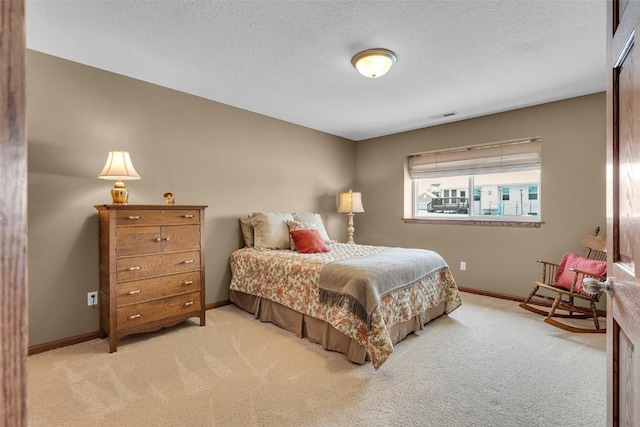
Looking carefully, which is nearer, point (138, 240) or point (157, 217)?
point (138, 240)

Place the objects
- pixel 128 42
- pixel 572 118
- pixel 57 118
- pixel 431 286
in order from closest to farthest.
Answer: pixel 128 42 < pixel 57 118 < pixel 431 286 < pixel 572 118

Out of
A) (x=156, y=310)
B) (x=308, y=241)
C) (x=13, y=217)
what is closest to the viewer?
(x=13, y=217)

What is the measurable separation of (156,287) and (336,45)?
8.21ft

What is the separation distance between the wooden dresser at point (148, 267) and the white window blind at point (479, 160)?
3.36 m

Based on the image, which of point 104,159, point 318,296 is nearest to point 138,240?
point 104,159

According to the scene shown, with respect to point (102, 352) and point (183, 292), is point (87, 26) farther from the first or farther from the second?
point (102, 352)

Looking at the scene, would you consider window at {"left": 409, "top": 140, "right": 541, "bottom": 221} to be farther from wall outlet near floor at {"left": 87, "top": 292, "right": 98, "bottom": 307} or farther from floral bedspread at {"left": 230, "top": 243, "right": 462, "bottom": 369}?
wall outlet near floor at {"left": 87, "top": 292, "right": 98, "bottom": 307}

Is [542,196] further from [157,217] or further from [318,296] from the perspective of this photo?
[157,217]

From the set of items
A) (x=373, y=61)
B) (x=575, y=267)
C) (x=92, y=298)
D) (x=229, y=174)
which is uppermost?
(x=373, y=61)

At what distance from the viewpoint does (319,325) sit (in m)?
2.58

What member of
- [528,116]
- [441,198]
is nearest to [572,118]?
[528,116]

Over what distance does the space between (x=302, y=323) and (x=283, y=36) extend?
2.32 m

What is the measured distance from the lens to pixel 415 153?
4.76 m

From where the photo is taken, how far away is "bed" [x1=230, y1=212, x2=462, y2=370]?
7.41 ft
